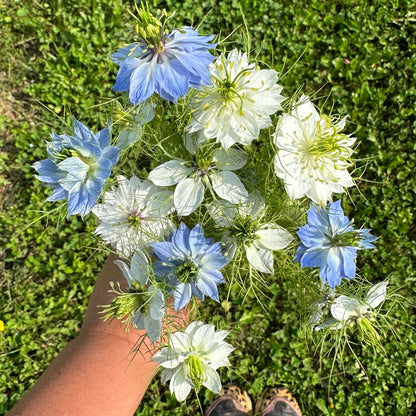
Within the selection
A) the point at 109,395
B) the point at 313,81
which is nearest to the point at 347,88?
the point at 313,81

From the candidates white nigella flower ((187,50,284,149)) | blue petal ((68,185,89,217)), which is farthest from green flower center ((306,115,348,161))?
blue petal ((68,185,89,217))

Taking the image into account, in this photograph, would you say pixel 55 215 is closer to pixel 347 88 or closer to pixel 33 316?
pixel 33 316

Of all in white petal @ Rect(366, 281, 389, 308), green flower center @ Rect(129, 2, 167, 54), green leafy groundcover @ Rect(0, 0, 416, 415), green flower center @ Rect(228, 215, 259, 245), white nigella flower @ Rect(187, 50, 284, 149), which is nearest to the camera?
green flower center @ Rect(129, 2, 167, 54)

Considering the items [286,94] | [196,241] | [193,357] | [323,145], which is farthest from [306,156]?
[286,94]

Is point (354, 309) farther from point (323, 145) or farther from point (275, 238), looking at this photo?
point (323, 145)

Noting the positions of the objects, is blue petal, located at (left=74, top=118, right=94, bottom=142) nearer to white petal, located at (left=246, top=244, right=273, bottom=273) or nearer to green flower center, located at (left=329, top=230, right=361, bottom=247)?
white petal, located at (left=246, top=244, right=273, bottom=273)

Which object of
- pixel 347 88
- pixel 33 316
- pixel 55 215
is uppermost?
pixel 347 88
